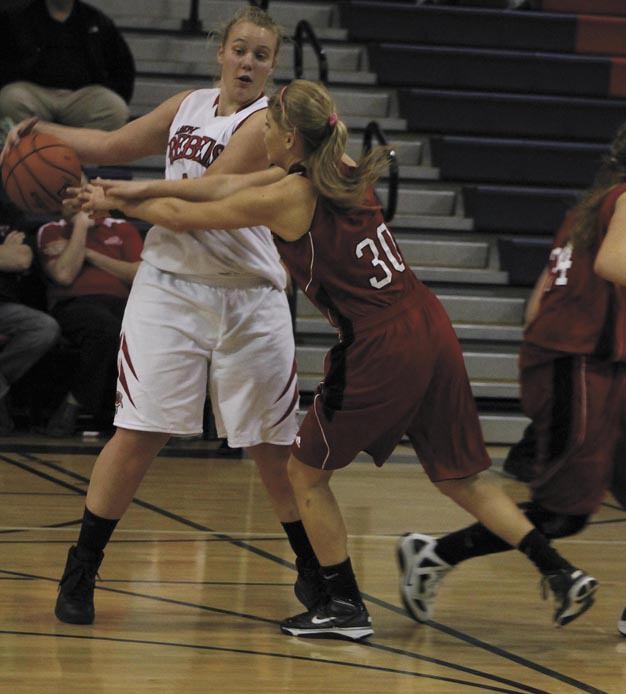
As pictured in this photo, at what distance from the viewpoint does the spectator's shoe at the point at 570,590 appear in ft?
12.5

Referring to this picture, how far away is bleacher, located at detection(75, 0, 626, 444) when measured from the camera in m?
8.93

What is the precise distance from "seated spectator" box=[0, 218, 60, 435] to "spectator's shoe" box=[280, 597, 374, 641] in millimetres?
3591

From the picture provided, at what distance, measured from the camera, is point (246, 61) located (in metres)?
4.04

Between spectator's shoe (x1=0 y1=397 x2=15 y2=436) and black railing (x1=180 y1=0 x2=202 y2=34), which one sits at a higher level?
black railing (x1=180 y1=0 x2=202 y2=34)

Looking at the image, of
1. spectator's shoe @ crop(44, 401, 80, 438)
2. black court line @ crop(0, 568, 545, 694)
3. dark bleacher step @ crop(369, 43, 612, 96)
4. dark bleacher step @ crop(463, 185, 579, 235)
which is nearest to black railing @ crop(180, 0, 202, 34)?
dark bleacher step @ crop(369, 43, 612, 96)

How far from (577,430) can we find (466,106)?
611 centimetres

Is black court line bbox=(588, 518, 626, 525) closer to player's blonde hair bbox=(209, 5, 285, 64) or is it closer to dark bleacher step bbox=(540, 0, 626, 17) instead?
player's blonde hair bbox=(209, 5, 285, 64)

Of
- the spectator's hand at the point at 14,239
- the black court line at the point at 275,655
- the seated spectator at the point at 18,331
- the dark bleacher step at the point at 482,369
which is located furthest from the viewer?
the dark bleacher step at the point at 482,369

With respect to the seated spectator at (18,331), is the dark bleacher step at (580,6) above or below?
above

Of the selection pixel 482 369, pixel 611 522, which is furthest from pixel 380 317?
pixel 482 369

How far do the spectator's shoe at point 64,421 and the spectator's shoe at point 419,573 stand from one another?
144 inches

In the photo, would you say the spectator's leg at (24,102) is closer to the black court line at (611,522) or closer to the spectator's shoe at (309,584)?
the black court line at (611,522)

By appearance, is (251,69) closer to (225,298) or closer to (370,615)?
(225,298)

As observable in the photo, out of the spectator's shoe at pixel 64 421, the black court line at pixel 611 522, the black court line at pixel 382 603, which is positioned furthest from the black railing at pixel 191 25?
the black court line at pixel 611 522
